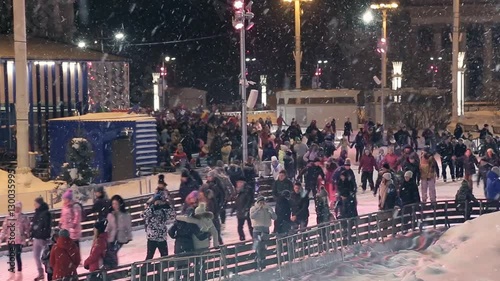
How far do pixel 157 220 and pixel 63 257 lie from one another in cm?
190

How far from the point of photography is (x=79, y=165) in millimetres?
20797

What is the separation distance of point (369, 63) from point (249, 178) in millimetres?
52834

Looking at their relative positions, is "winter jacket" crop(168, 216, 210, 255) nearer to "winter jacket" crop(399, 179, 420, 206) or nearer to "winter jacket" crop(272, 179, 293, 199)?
"winter jacket" crop(272, 179, 293, 199)

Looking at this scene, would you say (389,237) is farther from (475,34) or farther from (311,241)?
(475,34)

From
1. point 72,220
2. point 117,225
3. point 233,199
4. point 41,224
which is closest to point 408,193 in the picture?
point 233,199

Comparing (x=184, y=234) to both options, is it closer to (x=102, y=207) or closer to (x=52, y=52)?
(x=102, y=207)

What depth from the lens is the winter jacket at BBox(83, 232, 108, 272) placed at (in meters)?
11.7

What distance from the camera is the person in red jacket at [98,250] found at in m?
11.7

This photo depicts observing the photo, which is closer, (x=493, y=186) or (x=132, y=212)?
(x=493, y=186)

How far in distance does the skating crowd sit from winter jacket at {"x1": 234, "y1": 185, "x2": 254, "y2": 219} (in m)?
0.02

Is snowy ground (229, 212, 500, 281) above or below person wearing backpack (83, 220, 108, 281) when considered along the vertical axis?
Result: below

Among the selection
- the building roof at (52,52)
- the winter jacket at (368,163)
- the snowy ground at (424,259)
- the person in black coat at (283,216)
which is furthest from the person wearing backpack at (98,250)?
the building roof at (52,52)

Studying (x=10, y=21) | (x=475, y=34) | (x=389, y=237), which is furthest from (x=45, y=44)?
(x=475, y=34)

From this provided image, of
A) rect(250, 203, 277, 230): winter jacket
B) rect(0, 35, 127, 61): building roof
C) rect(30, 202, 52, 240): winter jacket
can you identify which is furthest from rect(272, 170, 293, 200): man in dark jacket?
rect(0, 35, 127, 61): building roof
